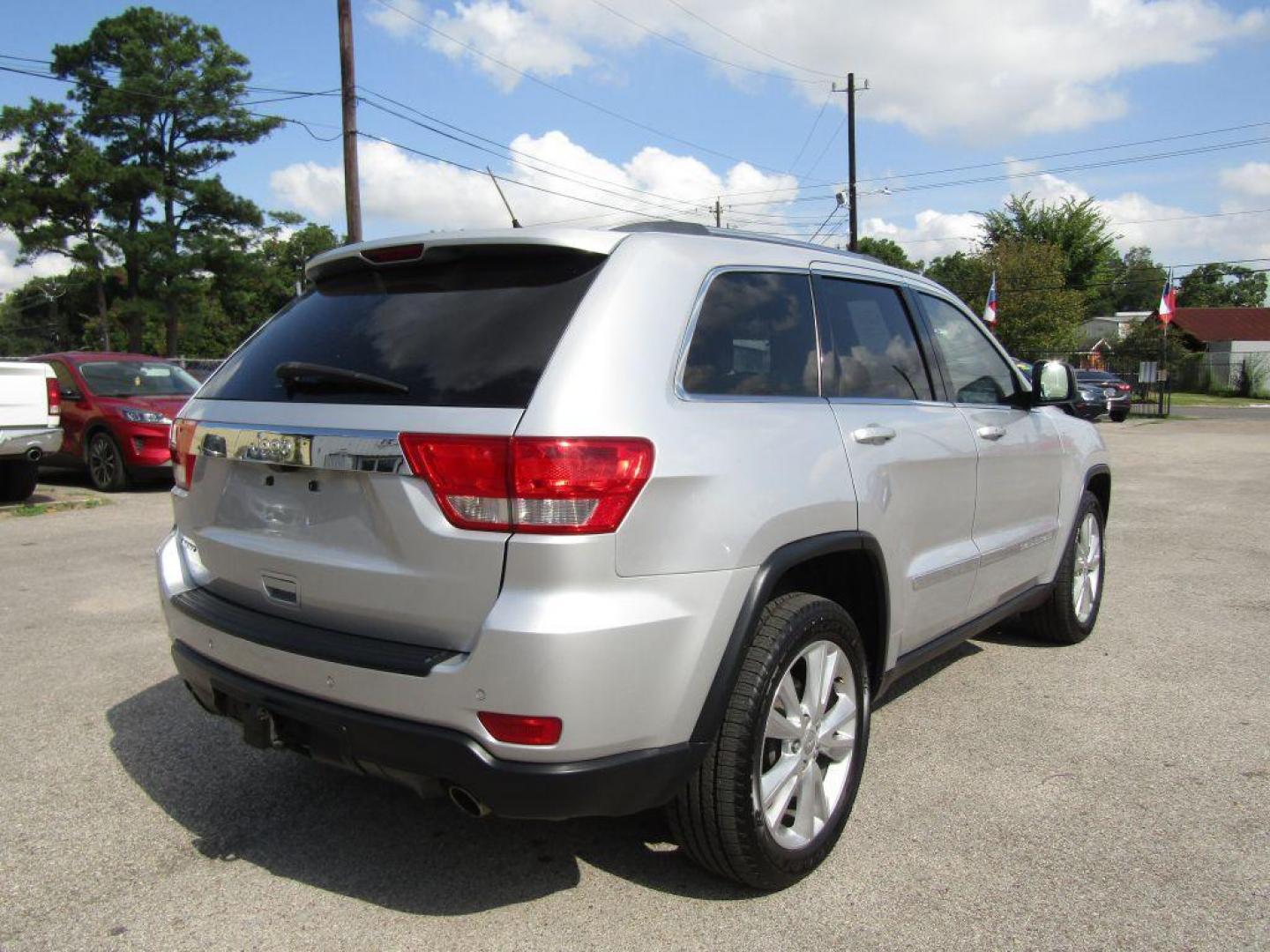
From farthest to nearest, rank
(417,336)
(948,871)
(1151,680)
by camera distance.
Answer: (1151,680), (948,871), (417,336)

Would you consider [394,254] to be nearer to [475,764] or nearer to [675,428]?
[675,428]

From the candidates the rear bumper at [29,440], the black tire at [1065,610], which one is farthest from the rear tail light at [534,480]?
the rear bumper at [29,440]

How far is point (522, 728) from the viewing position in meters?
2.23

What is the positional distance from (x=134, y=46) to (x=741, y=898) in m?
42.5

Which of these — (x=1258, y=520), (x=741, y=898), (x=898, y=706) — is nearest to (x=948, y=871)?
(x=741, y=898)

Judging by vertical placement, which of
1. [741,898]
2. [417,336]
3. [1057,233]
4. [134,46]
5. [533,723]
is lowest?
[741,898]

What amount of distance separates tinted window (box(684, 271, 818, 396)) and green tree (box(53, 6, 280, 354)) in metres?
39.7

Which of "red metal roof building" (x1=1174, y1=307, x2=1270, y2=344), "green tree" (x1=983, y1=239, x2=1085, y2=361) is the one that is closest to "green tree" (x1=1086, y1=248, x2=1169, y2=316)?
"red metal roof building" (x1=1174, y1=307, x2=1270, y2=344)

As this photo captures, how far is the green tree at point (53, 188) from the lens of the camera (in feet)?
119

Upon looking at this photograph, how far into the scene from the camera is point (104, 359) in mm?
12141

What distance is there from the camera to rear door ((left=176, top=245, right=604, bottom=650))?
2.32m

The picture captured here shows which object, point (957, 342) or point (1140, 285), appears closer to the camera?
point (957, 342)

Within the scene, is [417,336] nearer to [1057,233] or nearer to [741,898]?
[741,898]

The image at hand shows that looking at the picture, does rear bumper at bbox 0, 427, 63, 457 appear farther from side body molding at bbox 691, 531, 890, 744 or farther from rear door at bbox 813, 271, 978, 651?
side body molding at bbox 691, 531, 890, 744
